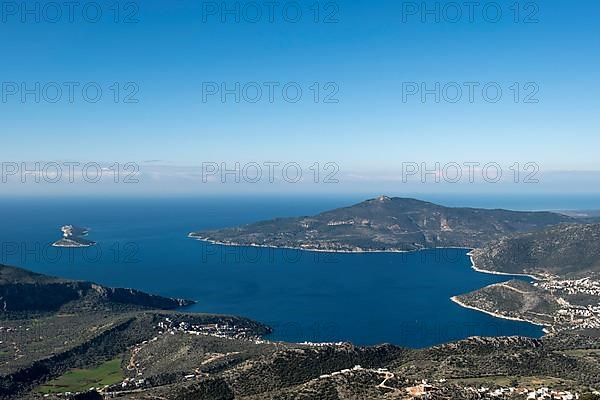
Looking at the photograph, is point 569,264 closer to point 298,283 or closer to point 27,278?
point 298,283

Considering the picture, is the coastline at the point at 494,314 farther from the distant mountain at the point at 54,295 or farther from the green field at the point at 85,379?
the green field at the point at 85,379

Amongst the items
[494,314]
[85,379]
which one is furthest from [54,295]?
[494,314]

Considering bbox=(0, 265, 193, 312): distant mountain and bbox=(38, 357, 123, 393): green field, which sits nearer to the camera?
bbox=(38, 357, 123, 393): green field

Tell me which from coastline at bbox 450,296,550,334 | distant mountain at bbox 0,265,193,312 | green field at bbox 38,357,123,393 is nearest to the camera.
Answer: green field at bbox 38,357,123,393

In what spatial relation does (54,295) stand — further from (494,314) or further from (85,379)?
(494,314)

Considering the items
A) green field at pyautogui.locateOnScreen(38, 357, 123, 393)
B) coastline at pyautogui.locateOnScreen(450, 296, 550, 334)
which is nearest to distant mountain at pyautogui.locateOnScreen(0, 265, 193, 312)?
green field at pyautogui.locateOnScreen(38, 357, 123, 393)

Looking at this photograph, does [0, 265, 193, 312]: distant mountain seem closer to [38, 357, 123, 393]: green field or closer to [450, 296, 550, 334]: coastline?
[38, 357, 123, 393]: green field
